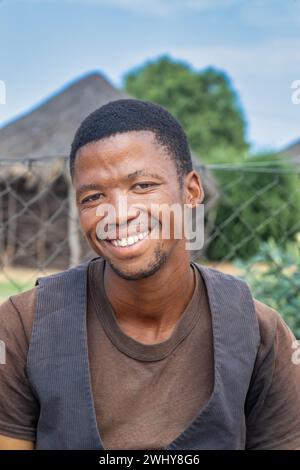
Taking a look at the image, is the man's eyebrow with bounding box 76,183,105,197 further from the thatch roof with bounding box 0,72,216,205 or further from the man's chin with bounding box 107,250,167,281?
the thatch roof with bounding box 0,72,216,205

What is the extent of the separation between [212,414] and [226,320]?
0.71 feet

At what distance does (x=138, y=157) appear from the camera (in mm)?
1603

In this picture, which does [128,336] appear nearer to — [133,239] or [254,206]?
[133,239]

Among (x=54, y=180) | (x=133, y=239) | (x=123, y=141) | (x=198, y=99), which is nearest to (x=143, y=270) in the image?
(x=133, y=239)

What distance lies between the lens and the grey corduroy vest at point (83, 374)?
1598 mm

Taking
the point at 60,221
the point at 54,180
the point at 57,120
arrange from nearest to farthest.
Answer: the point at 54,180 → the point at 60,221 → the point at 57,120

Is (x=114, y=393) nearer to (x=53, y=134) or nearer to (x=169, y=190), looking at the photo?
(x=169, y=190)

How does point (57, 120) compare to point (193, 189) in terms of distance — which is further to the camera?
point (57, 120)

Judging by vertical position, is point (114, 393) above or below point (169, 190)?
below

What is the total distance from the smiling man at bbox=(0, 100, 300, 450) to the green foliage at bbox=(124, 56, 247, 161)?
2638 centimetres

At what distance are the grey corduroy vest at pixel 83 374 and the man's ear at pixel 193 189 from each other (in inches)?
8.7

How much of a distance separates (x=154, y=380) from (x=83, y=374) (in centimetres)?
15

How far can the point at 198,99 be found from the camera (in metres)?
30.2

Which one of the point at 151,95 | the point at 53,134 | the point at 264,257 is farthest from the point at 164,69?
the point at 264,257
